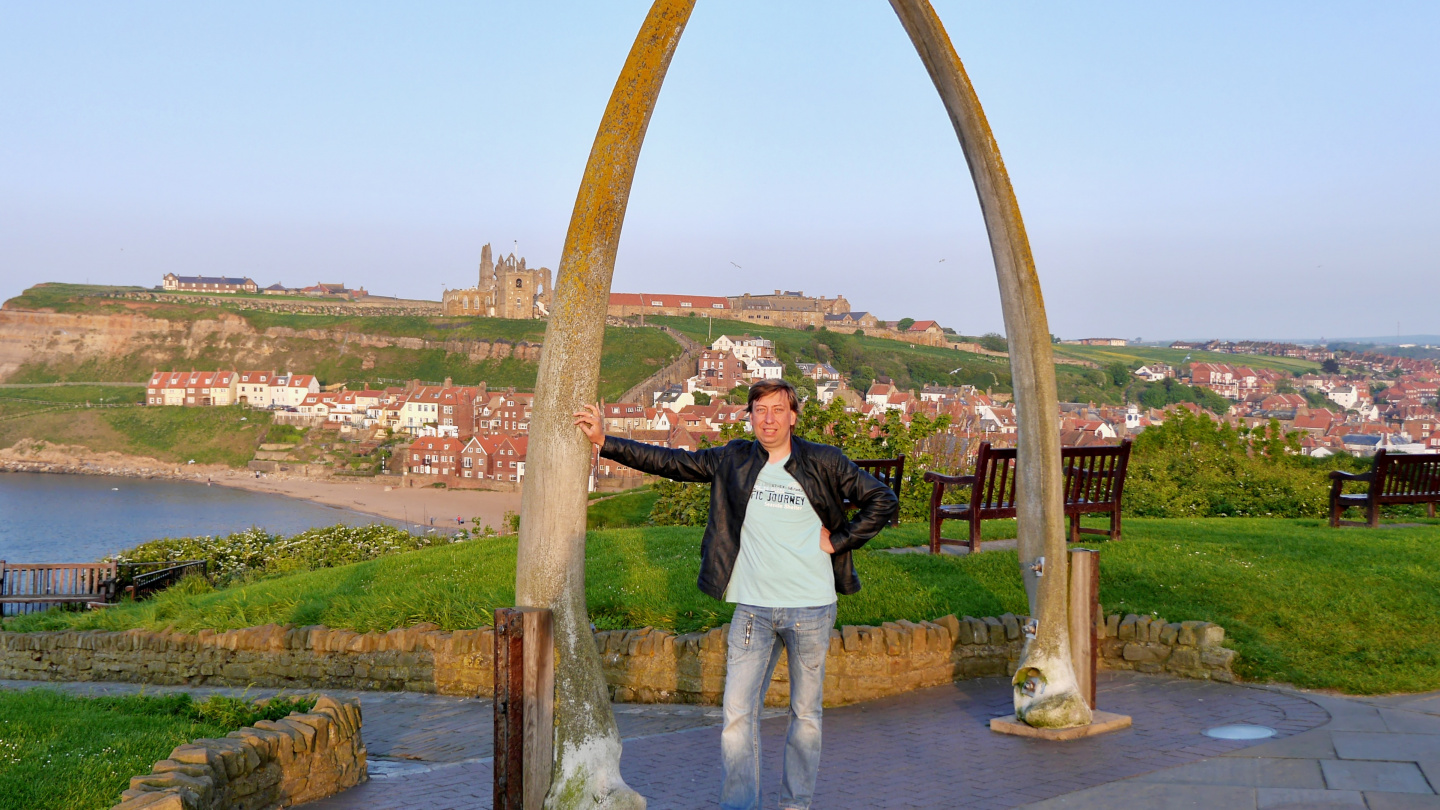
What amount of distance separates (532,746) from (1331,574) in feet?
22.9

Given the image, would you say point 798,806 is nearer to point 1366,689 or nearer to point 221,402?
point 1366,689

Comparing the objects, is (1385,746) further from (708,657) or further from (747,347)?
(747,347)

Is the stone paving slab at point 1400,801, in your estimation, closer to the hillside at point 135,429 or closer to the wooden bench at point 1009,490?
the wooden bench at point 1009,490

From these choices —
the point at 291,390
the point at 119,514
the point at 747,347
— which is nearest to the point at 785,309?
the point at 747,347

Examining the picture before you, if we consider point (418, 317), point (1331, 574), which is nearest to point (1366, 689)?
point (1331, 574)

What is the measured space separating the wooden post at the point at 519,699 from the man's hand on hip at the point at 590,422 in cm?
69

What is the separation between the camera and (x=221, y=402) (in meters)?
133

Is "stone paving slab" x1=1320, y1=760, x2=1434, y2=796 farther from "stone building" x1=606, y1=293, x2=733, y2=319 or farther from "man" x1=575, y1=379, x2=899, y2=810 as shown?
"stone building" x1=606, y1=293, x2=733, y2=319

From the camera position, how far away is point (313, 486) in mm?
96062

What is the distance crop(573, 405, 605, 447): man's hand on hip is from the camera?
4.03 m

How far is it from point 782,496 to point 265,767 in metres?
2.65

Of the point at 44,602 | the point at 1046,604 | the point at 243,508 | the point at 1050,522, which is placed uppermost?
the point at 1050,522

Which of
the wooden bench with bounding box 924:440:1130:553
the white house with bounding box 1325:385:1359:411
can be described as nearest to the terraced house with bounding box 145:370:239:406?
the white house with bounding box 1325:385:1359:411

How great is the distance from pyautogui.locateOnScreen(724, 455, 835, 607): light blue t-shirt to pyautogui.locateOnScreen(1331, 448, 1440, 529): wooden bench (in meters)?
8.58
